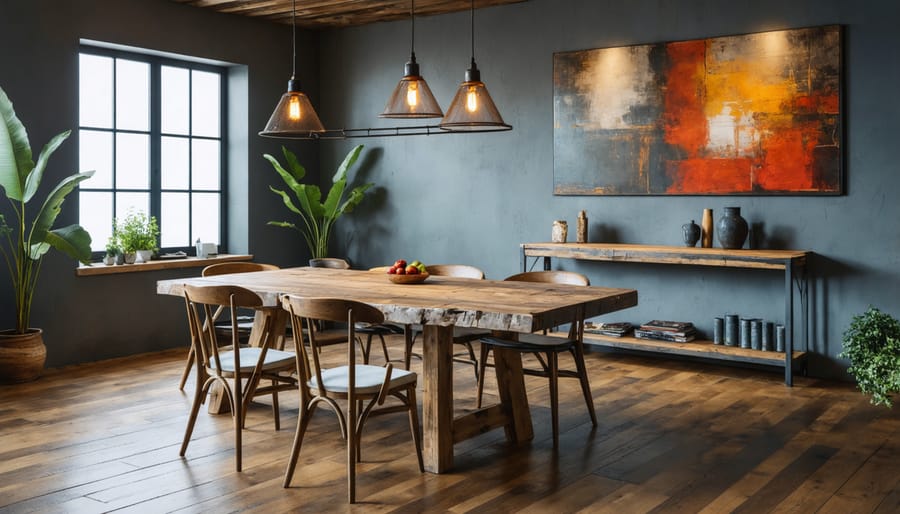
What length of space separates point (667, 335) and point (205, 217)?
4018mm

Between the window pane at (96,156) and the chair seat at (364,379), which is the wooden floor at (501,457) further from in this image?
the window pane at (96,156)

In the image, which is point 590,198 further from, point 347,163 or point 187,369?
point 187,369

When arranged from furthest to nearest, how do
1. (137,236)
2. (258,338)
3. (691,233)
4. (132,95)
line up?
(132,95) < (137,236) < (691,233) < (258,338)

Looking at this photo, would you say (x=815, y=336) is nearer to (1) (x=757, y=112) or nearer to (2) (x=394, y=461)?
(1) (x=757, y=112)

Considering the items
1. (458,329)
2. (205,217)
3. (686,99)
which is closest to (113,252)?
(205,217)

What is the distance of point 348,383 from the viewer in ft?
11.3

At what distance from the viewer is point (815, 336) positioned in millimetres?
5656

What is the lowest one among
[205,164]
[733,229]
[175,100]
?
[733,229]

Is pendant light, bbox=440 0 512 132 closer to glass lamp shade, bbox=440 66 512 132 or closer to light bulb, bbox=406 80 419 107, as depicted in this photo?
glass lamp shade, bbox=440 66 512 132

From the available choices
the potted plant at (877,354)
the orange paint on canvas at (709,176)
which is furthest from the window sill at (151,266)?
the potted plant at (877,354)

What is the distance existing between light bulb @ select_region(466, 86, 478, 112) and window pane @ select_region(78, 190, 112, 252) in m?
3.66

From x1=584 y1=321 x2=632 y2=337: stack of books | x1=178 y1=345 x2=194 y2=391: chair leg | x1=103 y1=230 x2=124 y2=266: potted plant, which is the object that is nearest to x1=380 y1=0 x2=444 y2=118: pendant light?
x1=178 y1=345 x2=194 y2=391: chair leg

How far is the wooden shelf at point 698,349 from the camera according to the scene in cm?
548

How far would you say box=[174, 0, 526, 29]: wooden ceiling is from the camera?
6754 mm
